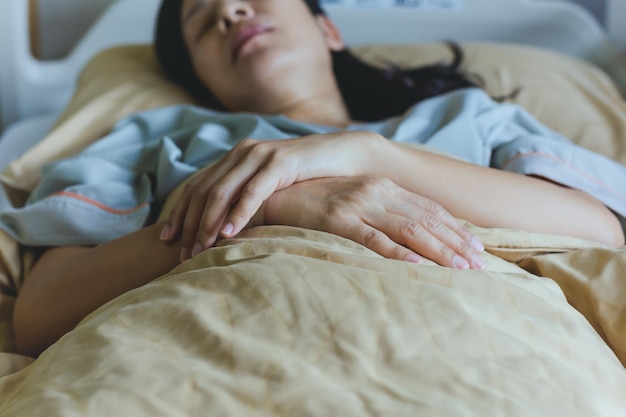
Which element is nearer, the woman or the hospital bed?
the hospital bed

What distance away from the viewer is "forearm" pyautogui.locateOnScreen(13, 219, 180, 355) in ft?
2.93

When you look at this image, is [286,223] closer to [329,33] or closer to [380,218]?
[380,218]

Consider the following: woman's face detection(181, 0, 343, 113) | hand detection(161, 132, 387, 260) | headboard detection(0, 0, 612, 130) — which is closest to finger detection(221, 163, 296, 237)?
hand detection(161, 132, 387, 260)

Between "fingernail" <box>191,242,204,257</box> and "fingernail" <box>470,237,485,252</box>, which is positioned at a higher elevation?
"fingernail" <box>191,242,204,257</box>

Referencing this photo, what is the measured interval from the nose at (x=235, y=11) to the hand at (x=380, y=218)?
54cm

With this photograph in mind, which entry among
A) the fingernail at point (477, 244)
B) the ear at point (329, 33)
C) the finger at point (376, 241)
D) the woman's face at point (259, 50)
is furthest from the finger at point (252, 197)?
the ear at point (329, 33)

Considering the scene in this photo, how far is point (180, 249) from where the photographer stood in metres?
0.90

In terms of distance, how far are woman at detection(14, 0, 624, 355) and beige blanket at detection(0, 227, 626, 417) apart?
0.08 metres

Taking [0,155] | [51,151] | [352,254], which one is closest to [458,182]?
[352,254]

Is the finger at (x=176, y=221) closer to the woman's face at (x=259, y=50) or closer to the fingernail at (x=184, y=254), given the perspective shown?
the fingernail at (x=184, y=254)

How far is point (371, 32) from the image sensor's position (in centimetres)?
190

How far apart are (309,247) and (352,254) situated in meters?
0.04

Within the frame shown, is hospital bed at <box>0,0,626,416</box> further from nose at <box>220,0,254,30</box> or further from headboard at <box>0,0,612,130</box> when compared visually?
headboard at <box>0,0,612,130</box>

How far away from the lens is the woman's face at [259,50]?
4.29 feet
